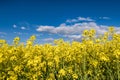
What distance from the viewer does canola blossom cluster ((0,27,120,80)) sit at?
8.02 meters

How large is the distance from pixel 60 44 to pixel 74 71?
84.9 inches

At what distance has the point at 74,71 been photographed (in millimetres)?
8766

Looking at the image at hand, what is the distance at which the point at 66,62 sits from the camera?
9258mm

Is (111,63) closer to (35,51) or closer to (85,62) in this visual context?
(85,62)

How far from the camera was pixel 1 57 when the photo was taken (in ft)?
27.0

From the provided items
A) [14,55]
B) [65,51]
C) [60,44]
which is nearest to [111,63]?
[65,51]

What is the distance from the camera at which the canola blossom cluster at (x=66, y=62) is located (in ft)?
26.3

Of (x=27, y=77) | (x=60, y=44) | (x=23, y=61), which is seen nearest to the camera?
(x=27, y=77)

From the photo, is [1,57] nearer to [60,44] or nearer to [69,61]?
[69,61]

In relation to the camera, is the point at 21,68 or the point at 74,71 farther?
the point at 74,71

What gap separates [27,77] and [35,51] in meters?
1.72

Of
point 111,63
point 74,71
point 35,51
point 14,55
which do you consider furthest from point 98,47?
point 14,55

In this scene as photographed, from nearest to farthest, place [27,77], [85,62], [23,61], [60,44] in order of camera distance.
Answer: [27,77]
[23,61]
[85,62]
[60,44]

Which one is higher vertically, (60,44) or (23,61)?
(60,44)
